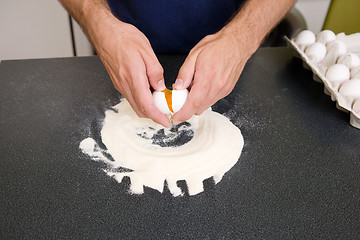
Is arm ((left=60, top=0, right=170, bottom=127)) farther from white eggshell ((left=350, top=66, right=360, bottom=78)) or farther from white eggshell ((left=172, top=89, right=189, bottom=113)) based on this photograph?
white eggshell ((left=350, top=66, right=360, bottom=78))

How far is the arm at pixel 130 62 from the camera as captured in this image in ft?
2.21

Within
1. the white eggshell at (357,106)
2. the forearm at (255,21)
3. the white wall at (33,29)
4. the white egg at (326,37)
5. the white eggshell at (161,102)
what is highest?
the forearm at (255,21)

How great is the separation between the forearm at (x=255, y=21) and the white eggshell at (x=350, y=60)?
0.21 m

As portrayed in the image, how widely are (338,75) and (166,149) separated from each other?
1.61 feet

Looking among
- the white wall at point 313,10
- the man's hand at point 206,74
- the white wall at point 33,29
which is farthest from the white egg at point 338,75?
the white wall at point 33,29

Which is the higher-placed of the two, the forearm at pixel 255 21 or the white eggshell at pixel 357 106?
the forearm at pixel 255 21

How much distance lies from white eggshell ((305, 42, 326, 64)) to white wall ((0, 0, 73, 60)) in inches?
52.9

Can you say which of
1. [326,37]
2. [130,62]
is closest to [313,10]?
[326,37]

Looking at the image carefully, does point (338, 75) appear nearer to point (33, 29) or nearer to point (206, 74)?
point (206, 74)

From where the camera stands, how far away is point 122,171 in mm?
685

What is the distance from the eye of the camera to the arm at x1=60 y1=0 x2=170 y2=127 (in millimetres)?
674

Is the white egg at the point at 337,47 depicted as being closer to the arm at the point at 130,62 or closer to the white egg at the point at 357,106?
the white egg at the point at 357,106

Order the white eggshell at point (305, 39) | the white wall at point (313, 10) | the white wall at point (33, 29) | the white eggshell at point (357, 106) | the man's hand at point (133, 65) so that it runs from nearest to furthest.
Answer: the man's hand at point (133, 65) → the white eggshell at point (357, 106) → the white eggshell at point (305, 39) → the white wall at point (33, 29) → the white wall at point (313, 10)

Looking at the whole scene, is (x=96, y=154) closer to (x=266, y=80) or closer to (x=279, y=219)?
(x=279, y=219)
